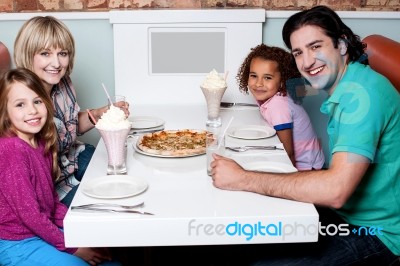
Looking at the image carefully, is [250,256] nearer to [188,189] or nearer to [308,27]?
[188,189]

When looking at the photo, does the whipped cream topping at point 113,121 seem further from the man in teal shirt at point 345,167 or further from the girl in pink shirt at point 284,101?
the girl in pink shirt at point 284,101

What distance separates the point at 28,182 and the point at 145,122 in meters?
0.67

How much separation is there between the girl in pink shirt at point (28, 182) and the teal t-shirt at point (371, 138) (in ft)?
2.53

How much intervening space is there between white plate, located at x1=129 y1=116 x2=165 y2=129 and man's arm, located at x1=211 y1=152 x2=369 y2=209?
0.70 m

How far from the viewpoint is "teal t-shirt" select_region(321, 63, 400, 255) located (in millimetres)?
1386

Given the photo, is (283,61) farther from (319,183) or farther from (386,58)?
(319,183)

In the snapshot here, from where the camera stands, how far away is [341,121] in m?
1.44

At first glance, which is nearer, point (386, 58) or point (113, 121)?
point (113, 121)

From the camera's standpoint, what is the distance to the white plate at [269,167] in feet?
5.10

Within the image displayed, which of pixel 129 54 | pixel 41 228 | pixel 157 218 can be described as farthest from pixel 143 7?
pixel 157 218

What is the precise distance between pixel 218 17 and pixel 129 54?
473mm

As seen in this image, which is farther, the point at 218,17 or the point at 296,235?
the point at 218,17

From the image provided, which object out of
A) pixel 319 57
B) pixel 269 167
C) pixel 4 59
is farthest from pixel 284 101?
pixel 4 59

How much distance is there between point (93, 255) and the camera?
5.21 ft
